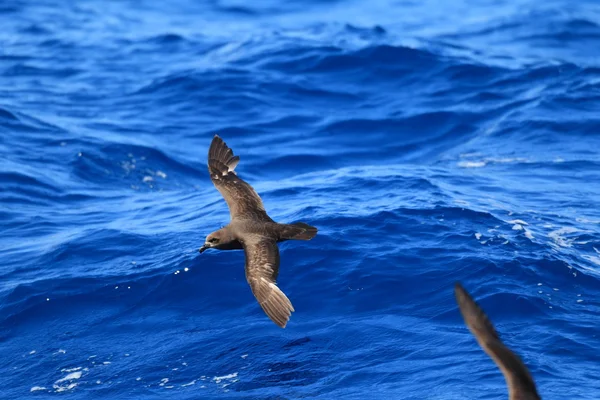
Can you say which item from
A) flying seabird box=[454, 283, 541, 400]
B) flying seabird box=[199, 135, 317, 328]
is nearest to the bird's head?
flying seabird box=[199, 135, 317, 328]

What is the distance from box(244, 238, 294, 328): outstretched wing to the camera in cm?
941

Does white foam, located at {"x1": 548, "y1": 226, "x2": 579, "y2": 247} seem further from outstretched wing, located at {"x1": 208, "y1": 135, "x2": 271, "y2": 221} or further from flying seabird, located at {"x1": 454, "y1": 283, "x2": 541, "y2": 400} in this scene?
flying seabird, located at {"x1": 454, "y1": 283, "x2": 541, "y2": 400}

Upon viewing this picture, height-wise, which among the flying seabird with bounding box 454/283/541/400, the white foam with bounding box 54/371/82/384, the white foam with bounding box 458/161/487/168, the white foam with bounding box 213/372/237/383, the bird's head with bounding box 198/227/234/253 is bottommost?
the flying seabird with bounding box 454/283/541/400

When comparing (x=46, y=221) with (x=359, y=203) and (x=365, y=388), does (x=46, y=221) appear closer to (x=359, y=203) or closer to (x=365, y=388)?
(x=359, y=203)

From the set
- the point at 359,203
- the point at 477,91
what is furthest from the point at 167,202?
the point at 477,91

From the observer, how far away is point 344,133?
63.6 ft

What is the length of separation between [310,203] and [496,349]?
8.05 meters

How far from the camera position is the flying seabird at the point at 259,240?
9520 mm

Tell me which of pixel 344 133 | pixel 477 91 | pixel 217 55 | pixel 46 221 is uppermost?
pixel 217 55

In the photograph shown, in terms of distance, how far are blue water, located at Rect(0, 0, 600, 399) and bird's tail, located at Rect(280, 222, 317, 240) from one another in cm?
149

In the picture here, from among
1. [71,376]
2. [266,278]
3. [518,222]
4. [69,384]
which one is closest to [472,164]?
[518,222]

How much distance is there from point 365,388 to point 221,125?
441 inches

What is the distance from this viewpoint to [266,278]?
9820 millimetres

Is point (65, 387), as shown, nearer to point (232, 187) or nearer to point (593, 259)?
point (232, 187)
